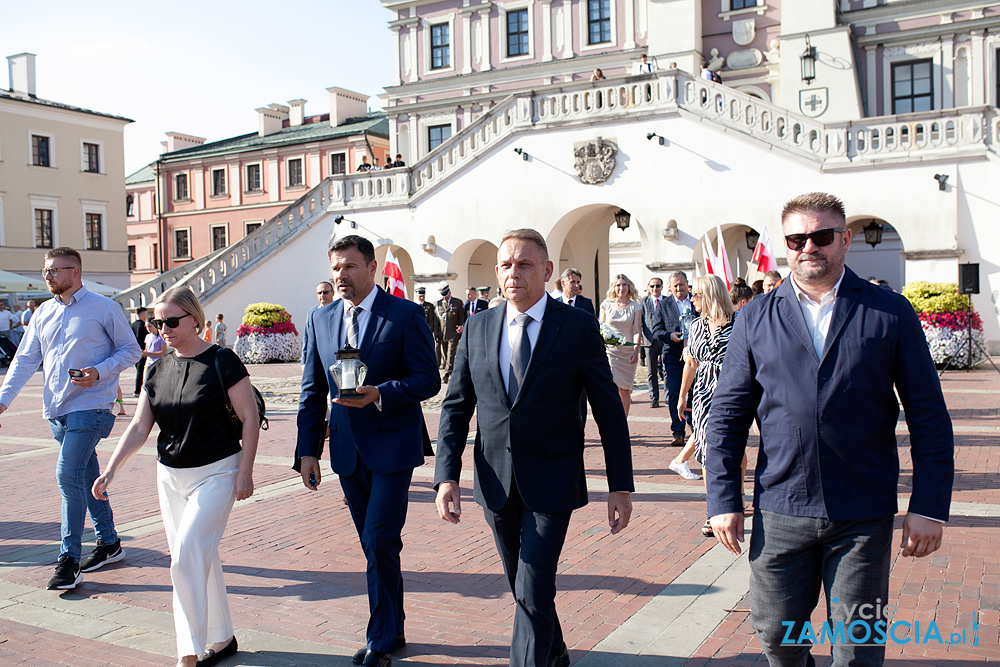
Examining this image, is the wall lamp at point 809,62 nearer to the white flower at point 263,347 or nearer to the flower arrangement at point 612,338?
the white flower at point 263,347

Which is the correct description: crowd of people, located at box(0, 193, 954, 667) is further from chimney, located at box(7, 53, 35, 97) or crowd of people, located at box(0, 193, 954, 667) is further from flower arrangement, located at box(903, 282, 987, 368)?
chimney, located at box(7, 53, 35, 97)

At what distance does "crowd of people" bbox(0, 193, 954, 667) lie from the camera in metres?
2.86

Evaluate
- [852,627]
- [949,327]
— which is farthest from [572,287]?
[949,327]

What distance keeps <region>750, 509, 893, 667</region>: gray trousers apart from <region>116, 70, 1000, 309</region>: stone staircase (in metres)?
17.2

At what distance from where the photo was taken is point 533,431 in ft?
11.7

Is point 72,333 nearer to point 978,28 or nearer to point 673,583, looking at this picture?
point 673,583

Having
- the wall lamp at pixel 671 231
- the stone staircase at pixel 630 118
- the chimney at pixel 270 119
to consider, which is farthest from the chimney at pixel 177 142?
the wall lamp at pixel 671 231

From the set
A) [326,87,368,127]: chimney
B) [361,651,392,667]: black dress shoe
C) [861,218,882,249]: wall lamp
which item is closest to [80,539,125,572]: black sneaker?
[361,651,392,667]: black dress shoe

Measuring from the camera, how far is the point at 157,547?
6.33 meters

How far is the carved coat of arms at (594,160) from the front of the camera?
20906 mm

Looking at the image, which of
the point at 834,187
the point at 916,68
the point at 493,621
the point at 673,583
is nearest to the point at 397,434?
the point at 493,621

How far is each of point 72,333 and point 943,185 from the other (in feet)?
56.3

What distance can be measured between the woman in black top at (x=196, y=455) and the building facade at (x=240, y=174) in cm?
4185

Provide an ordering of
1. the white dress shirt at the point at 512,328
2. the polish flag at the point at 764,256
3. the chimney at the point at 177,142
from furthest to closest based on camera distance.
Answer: the chimney at the point at 177,142
the polish flag at the point at 764,256
the white dress shirt at the point at 512,328
